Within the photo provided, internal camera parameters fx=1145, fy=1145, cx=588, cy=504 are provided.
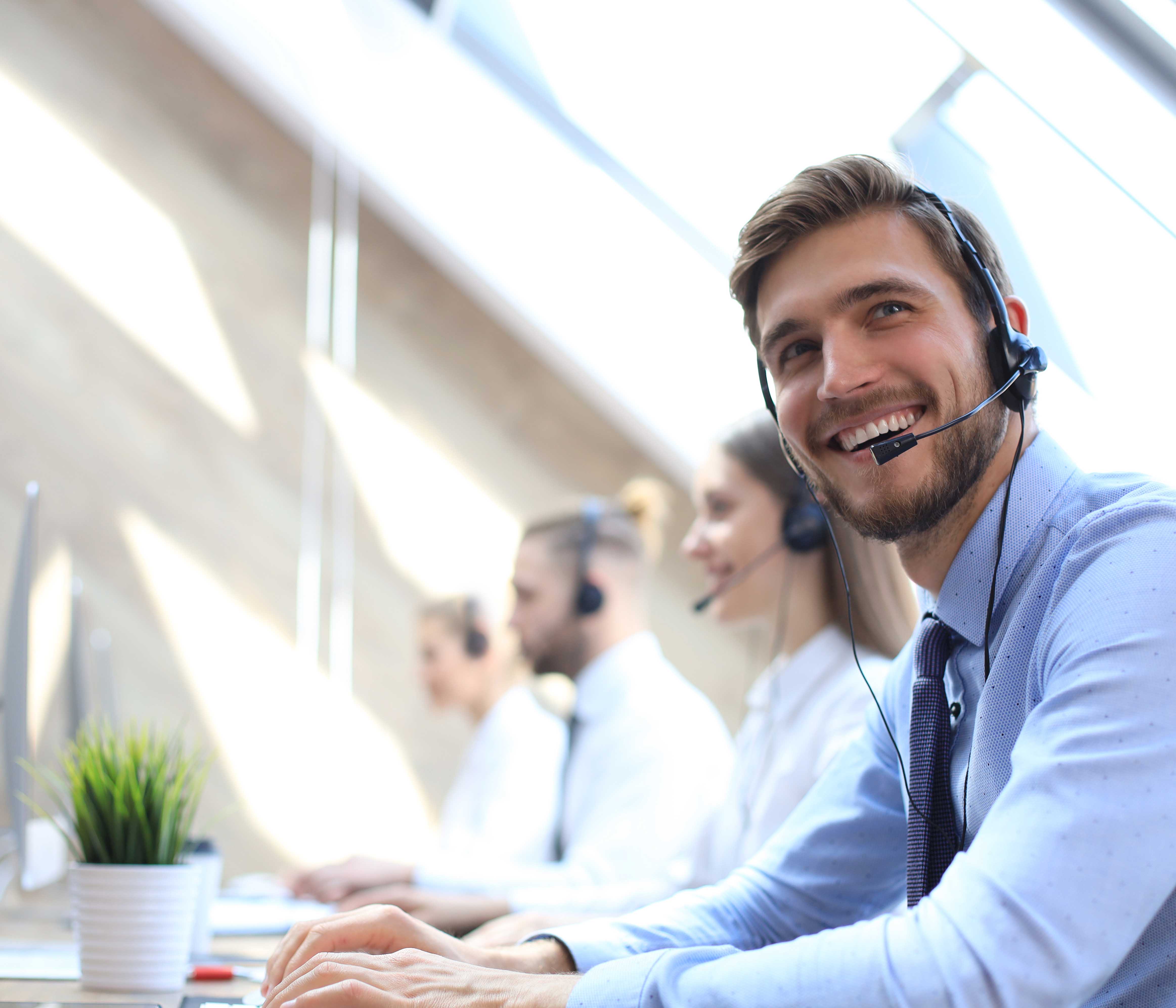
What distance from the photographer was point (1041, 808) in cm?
68

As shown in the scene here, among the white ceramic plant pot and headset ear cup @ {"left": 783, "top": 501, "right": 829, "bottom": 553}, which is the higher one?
headset ear cup @ {"left": 783, "top": 501, "right": 829, "bottom": 553}

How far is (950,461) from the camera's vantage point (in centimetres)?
96

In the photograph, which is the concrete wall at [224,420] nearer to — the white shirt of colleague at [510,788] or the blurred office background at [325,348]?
the blurred office background at [325,348]

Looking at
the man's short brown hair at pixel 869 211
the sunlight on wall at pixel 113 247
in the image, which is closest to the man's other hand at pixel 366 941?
the man's short brown hair at pixel 869 211

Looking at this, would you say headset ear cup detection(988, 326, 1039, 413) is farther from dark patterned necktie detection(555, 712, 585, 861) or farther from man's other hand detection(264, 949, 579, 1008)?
dark patterned necktie detection(555, 712, 585, 861)

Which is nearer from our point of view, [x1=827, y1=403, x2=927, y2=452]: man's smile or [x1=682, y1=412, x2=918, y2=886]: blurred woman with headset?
[x1=827, y1=403, x2=927, y2=452]: man's smile

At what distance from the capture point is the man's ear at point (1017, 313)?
104cm

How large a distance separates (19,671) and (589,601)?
1302mm

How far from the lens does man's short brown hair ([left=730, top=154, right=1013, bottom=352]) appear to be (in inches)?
39.4

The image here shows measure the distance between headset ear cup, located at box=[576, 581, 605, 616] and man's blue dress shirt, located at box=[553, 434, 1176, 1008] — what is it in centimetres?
148

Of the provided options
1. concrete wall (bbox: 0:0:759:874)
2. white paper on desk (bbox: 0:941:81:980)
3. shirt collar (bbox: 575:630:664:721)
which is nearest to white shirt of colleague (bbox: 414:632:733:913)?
shirt collar (bbox: 575:630:664:721)

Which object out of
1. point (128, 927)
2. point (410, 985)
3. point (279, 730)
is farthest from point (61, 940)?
point (279, 730)

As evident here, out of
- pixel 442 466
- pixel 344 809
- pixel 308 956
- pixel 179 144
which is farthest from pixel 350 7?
pixel 308 956

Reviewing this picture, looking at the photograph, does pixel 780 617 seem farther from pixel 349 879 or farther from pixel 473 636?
pixel 473 636
